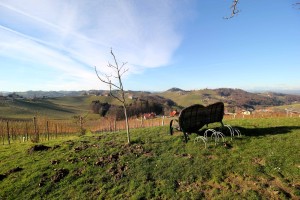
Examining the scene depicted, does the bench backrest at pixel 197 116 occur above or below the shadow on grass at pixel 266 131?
above

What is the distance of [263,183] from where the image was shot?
8.44 m

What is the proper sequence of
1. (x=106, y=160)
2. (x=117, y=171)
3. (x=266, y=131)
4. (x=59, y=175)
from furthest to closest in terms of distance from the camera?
(x=266, y=131), (x=106, y=160), (x=59, y=175), (x=117, y=171)

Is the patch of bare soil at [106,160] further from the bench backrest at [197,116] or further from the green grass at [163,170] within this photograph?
the bench backrest at [197,116]

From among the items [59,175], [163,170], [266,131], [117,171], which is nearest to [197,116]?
[163,170]

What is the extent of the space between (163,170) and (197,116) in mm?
3715

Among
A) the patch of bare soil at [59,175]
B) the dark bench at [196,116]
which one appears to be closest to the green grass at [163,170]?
the patch of bare soil at [59,175]

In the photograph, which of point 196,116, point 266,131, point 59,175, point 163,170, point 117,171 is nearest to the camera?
point 163,170

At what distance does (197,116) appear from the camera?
41.5 feet

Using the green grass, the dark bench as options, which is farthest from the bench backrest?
the green grass

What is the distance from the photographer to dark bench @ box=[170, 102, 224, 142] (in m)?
12.1

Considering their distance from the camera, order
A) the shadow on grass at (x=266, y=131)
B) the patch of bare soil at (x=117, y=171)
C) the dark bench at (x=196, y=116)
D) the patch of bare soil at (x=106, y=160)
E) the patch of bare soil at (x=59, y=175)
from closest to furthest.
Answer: the patch of bare soil at (x=117, y=171) < the patch of bare soil at (x=59, y=175) < the patch of bare soil at (x=106, y=160) < the dark bench at (x=196, y=116) < the shadow on grass at (x=266, y=131)

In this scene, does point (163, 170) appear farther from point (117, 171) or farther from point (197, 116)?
point (197, 116)

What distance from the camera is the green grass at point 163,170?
335 inches

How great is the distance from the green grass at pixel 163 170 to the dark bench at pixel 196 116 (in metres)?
0.72
